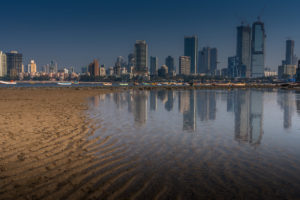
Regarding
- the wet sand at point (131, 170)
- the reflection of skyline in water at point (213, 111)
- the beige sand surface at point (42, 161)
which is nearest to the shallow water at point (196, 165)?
the wet sand at point (131, 170)

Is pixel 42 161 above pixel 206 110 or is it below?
below

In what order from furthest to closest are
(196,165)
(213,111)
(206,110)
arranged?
(206,110), (213,111), (196,165)

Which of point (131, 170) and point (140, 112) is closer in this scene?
point (131, 170)

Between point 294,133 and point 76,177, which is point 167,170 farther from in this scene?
point 294,133

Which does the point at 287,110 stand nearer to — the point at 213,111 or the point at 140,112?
the point at 213,111

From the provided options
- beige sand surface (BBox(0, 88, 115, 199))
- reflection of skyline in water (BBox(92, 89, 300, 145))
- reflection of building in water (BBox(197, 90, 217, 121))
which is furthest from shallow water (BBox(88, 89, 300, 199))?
reflection of building in water (BBox(197, 90, 217, 121))

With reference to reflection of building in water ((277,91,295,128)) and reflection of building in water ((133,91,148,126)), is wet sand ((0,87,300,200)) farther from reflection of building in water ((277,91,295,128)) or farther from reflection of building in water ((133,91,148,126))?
reflection of building in water ((277,91,295,128))

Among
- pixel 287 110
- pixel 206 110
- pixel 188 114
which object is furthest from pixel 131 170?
pixel 287 110

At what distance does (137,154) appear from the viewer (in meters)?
9.73

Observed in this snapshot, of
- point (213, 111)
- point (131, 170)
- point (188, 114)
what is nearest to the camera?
point (131, 170)

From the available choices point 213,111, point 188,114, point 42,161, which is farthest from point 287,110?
point 42,161

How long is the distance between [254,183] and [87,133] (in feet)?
31.0

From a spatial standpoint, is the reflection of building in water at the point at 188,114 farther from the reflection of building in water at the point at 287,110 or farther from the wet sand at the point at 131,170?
the reflection of building in water at the point at 287,110

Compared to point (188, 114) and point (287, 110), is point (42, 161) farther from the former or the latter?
point (287, 110)
